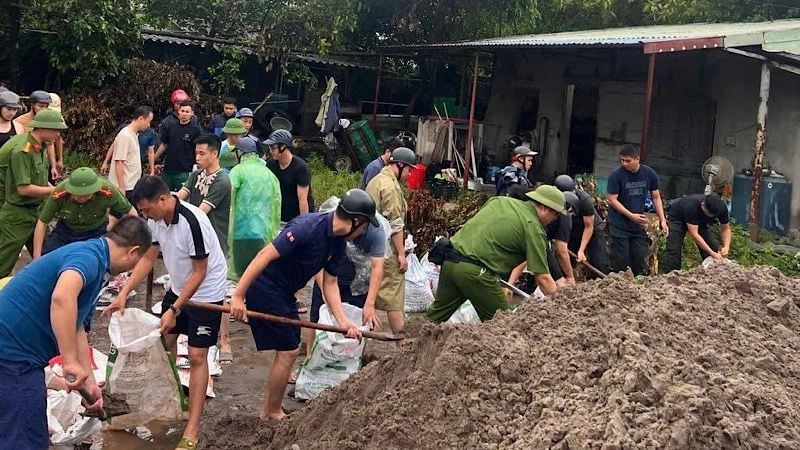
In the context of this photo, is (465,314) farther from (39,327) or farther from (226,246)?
(39,327)

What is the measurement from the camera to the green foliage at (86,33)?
13922mm

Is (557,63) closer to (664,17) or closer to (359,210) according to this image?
(664,17)

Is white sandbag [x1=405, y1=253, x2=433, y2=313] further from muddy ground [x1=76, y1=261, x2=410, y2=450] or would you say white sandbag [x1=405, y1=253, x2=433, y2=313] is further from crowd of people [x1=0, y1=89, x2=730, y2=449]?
crowd of people [x1=0, y1=89, x2=730, y2=449]

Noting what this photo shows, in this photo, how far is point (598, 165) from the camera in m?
15.6

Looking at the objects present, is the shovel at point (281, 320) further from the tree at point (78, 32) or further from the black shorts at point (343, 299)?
the tree at point (78, 32)

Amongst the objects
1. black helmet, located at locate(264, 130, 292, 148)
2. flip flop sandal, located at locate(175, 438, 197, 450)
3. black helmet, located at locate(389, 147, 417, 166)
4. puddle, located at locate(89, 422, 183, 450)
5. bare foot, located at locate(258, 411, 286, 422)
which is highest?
black helmet, located at locate(264, 130, 292, 148)

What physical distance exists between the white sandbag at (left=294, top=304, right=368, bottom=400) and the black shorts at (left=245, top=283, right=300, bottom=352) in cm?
48

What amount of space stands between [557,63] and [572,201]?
9.19m

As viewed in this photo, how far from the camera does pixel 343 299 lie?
640 centimetres

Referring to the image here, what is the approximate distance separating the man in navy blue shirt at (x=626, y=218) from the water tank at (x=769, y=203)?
3.81 metres

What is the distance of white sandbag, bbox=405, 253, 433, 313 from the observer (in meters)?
8.41

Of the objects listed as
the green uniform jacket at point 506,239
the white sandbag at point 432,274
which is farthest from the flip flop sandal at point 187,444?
the white sandbag at point 432,274

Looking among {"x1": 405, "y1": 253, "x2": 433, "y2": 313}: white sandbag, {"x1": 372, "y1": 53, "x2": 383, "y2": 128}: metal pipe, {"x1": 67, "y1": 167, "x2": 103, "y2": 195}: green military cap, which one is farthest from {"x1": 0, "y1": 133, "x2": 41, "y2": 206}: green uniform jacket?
{"x1": 372, "y1": 53, "x2": 383, "y2": 128}: metal pipe

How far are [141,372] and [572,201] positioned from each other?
4.30 meters
